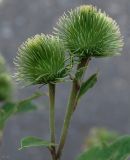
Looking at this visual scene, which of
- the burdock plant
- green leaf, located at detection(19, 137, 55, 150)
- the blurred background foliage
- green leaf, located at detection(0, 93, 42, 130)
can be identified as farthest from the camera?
the blurred background foliage

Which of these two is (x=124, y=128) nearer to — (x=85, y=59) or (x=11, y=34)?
(x=11, y=34)

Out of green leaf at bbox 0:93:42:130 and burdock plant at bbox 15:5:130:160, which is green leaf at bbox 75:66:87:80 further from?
green leaf at bbox 0:93:42:130

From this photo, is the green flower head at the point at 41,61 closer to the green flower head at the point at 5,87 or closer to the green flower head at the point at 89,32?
the green flower head at the point at 89,32

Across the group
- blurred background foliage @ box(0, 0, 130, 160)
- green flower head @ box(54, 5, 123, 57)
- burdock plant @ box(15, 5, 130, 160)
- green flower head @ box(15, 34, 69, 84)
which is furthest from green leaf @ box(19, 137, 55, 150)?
blurred background foliage @ box(0, 0, 130, 160)

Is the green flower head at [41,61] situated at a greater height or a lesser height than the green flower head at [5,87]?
greater

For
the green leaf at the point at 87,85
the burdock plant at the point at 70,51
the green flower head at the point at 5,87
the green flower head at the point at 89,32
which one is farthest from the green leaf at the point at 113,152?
the green flower head at the point at 5,87

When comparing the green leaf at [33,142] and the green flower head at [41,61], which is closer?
the green leaf at [33,142]

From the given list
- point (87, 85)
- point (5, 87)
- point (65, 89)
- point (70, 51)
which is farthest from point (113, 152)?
point (65, 89)

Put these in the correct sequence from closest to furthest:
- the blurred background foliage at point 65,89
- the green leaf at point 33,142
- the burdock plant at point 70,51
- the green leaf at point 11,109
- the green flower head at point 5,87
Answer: the green leaf at point 33,142 → the burdock plant at point 70,51 → the green leaf at point 11,109 → the green flower head at point 5,87 → the blurred background foliage at point 65,89
